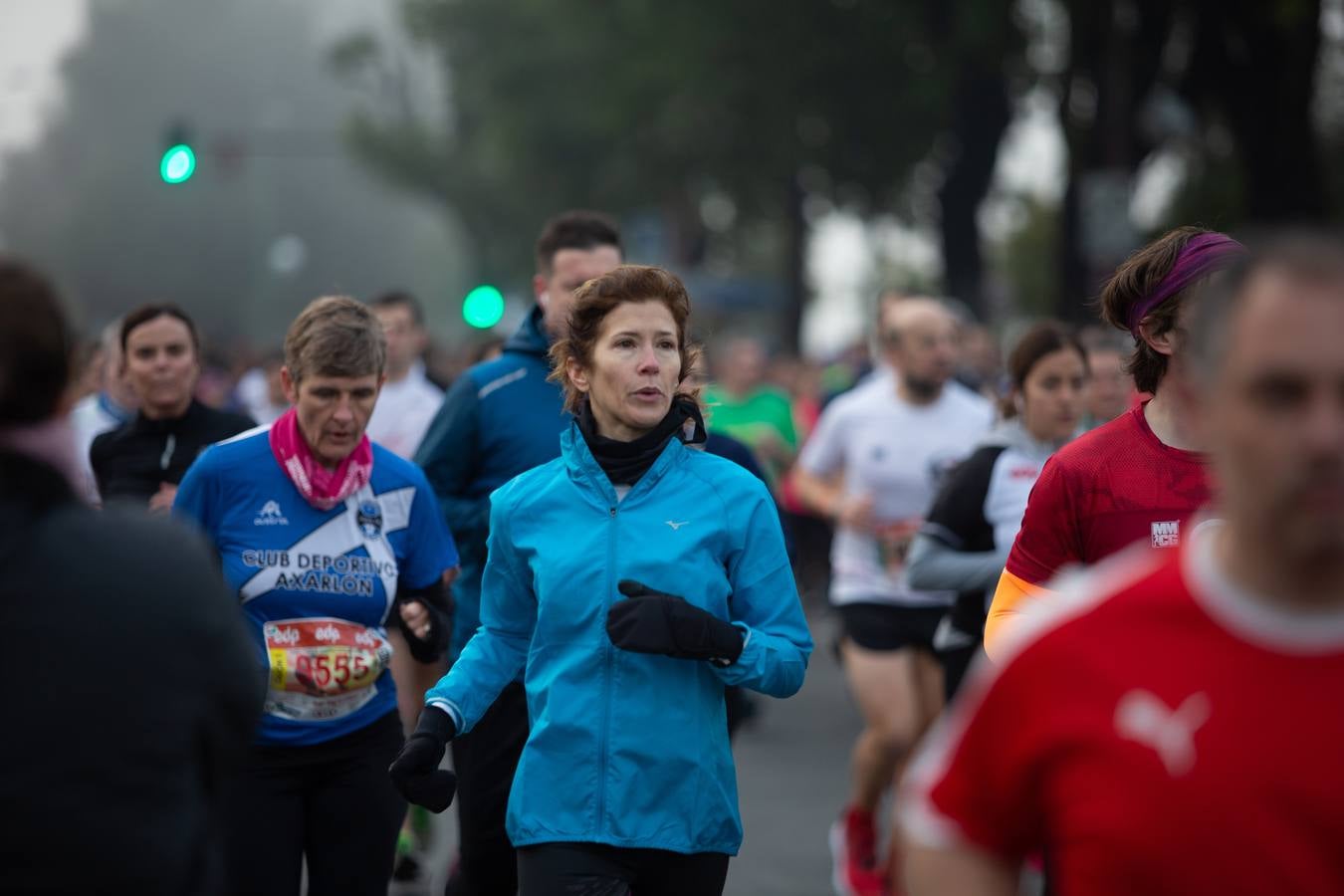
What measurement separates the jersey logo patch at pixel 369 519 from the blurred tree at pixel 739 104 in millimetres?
20169

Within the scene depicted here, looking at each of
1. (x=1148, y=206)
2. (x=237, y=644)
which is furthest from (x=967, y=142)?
(x=237, y=644)

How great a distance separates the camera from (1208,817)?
7.30 feet

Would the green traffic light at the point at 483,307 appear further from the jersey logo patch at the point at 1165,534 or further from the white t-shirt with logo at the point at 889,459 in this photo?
the jersey logo patch at the point at 1165,534

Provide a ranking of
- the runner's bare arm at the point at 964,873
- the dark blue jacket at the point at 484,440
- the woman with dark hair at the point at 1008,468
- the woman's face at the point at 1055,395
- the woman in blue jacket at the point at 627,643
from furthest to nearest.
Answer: the woman's face at the point at 1055,395 < the woman with dark hair at the point at 1008,468 < the dark blue jacket at the point at 484,440 < the woman in blue jacket at the point at 627,643 < the runner's bare arm at the point at 964,873

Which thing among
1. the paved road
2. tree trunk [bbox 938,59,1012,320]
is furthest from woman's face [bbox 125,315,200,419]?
tree trunk [bbox 938,59,1012,320]

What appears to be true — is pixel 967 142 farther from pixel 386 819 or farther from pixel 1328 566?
pixel 1328 566

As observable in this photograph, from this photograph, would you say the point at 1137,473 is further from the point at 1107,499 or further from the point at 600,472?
the point at 600,472

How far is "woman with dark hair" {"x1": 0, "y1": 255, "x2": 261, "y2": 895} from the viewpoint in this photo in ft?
8.58

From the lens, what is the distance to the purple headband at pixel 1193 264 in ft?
13.1

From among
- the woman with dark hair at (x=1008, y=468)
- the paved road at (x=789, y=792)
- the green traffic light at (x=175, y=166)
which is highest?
the green traffic light at (x=175, y=166)

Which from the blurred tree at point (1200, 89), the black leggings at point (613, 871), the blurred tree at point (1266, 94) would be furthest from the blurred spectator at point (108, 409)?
the blurred tree at point (1266, 94)

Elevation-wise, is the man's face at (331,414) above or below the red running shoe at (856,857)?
above

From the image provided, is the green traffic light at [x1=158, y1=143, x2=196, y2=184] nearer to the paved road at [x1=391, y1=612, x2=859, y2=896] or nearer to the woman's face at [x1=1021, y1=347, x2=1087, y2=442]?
the paved road at [x1=391, y1=612, x2=859, y2=896]

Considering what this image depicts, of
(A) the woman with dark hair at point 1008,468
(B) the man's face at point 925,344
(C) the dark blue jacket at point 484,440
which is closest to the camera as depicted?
(C) the dark blue jacket at point 484,440
